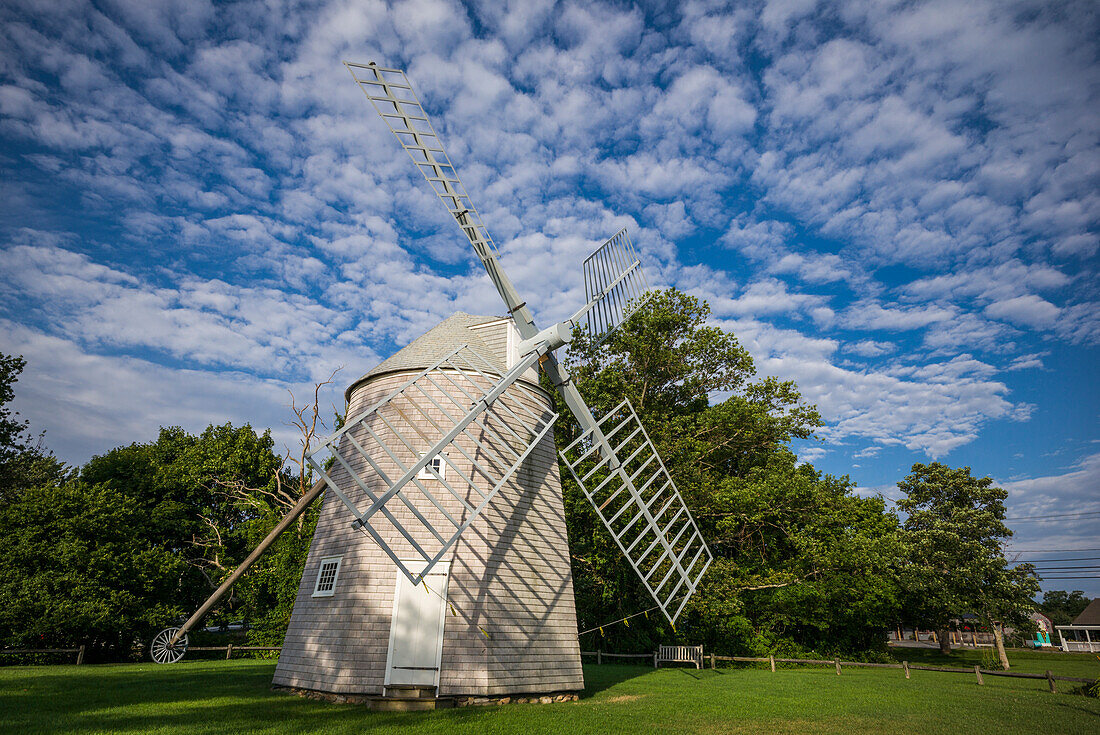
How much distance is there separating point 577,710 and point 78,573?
846 inches

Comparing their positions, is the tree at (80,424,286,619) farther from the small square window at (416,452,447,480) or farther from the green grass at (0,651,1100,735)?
the small square window at (416,452,447,480)

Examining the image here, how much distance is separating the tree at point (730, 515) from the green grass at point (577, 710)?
7.93m

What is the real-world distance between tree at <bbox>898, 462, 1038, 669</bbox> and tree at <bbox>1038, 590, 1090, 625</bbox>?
2769 inches

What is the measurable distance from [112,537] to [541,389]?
21.2 metres

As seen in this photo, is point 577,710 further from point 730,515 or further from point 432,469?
point 730,515

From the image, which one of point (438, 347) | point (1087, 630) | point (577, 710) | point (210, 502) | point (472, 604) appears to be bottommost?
point (1087, 630)

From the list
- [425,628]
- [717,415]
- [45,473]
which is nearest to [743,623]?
[717,415]

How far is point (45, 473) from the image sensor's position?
38344mm

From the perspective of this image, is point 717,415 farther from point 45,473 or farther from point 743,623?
point 45,473

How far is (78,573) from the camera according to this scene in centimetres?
2084

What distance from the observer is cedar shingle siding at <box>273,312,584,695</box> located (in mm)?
10273

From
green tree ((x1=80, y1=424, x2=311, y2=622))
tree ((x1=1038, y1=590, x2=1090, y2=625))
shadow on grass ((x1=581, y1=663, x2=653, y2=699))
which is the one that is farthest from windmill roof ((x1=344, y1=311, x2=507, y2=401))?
tree ((x1=1038, y1=590, x2=1090, y2=625))

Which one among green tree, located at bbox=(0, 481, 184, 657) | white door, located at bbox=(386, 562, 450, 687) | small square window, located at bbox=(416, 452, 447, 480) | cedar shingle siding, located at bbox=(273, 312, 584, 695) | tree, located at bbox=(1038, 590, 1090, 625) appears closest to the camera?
white door, located at bbox=(386, 562, 450, 687)

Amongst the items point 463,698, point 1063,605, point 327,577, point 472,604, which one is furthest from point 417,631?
point 1063,605
